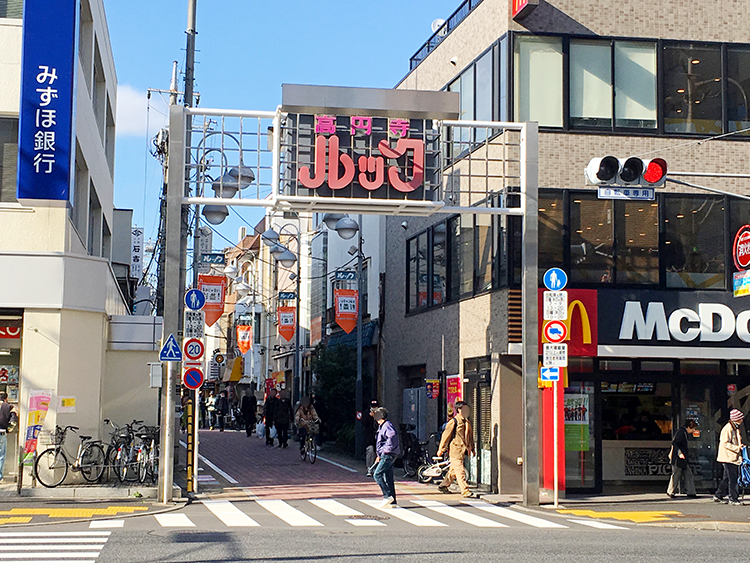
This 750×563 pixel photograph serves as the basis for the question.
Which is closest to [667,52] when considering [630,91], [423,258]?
[630,91]

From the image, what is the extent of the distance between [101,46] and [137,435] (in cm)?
1186

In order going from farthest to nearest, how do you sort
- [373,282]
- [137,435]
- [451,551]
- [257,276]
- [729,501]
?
[257,276]
[373,282]
[137,435]
[729,501]
[451,551]

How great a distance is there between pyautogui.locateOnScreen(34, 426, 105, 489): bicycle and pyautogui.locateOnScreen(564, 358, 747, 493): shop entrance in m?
9.66

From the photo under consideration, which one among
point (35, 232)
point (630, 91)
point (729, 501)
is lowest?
point (729, 501)

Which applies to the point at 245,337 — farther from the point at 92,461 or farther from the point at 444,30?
the point at 92,461

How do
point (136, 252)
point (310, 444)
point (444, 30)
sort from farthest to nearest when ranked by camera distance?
point (136, 252) < point (310, 444) < point (444, 30)

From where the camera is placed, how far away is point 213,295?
2964cm

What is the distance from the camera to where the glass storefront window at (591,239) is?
20.3 metres

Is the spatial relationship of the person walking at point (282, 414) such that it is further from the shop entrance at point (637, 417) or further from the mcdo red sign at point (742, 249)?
the mcdo red sign at point (742, 249)

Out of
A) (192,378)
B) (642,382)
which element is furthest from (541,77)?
(192,378)

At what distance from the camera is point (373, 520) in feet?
50.0

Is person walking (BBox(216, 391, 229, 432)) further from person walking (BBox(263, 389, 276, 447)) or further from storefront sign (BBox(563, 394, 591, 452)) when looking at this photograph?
storefront sign (BBox(563, 394, 591, 452))

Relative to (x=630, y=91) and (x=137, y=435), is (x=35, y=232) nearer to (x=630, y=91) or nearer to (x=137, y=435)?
(x=137, y=435)

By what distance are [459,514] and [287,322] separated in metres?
24.6
